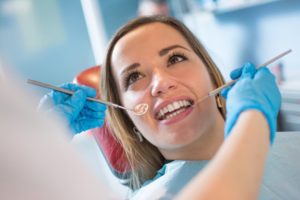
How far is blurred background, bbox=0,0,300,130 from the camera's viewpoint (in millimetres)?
1604

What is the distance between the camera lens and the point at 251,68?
3.14 ft

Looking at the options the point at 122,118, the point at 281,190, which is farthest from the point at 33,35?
the point at 281,190

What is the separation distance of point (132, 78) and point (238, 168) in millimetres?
659

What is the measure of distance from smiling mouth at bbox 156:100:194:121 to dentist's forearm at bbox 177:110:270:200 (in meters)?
0.39

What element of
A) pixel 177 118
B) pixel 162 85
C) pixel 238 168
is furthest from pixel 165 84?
pixel 238 168

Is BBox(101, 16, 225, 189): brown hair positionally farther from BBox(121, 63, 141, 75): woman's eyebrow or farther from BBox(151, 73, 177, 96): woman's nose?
BBox(151, 73, 177, 96): woman's nose

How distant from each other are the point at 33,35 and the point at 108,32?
0.70 meters

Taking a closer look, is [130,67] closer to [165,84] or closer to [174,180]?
[165,84]

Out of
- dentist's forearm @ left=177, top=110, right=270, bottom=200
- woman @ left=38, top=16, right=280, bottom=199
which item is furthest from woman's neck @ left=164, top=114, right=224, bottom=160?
dentist's forearm @ left=177, top=110, right=270, bottom=200

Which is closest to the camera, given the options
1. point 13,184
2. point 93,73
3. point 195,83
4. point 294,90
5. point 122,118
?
point 13,184

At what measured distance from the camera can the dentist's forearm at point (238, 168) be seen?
523 millimetres

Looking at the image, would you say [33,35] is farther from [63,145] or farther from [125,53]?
[63,145]

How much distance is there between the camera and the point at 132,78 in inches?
44.9

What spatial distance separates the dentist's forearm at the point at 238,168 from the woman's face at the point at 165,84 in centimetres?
39
